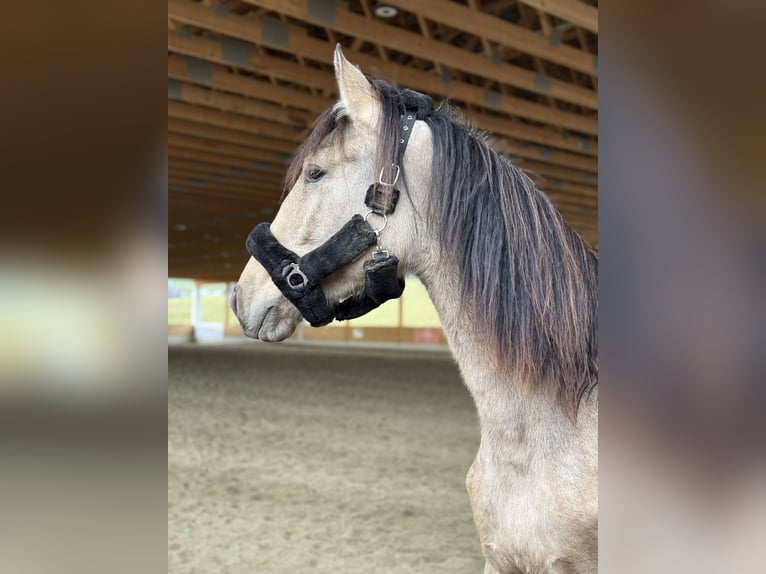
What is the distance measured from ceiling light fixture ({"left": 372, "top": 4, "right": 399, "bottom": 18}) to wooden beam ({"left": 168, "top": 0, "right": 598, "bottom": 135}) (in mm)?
370

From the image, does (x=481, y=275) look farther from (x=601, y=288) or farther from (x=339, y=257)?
(x=601, y=288)

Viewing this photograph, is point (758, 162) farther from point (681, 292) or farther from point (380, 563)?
point (380, 563)

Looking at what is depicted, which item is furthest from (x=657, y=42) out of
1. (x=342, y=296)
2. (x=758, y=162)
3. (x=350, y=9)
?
(x=350, y=9)

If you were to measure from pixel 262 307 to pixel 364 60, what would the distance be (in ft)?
13.0

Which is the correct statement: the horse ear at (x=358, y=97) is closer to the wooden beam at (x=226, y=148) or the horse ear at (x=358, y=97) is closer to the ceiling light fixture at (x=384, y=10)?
the ceiling light fixture at (x=384, y=10)

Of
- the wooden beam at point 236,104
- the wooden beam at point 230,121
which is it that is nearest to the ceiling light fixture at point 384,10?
the wooden beam at point 230,121

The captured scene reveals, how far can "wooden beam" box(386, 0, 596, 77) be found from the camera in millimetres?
3893

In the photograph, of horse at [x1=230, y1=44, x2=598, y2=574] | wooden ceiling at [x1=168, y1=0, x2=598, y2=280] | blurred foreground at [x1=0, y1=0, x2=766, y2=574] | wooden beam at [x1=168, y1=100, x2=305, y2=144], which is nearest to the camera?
blurred foreground at [x1=0, y1=0, x2=766, y2=574]

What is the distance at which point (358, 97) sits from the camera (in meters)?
1.35

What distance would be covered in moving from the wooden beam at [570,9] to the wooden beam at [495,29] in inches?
18.1

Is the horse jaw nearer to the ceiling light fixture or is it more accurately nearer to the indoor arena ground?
the indoor arena ground

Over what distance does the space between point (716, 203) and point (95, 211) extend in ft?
2.20

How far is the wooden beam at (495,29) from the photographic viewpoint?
389cm

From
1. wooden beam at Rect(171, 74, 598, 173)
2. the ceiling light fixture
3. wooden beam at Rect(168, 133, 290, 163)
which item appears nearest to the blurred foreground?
the ceiling light fixture
